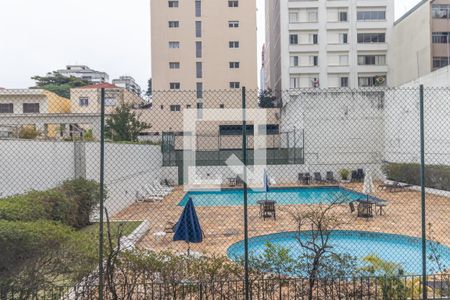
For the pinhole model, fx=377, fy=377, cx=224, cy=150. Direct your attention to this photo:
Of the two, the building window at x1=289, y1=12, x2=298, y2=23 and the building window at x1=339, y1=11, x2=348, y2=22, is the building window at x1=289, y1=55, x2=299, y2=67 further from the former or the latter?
the building window at x1=339, y1=11, x2=348, y2=22

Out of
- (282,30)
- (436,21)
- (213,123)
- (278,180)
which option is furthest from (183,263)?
(282,30)

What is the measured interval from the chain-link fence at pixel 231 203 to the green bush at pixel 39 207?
47 mm

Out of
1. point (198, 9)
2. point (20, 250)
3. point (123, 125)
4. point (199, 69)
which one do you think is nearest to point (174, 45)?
point (199, 69)

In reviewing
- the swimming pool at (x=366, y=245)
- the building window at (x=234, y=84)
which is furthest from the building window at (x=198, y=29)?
the swimming pool at (x=366, y=245)

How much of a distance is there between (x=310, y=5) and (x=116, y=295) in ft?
145

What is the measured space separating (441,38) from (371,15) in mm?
10228

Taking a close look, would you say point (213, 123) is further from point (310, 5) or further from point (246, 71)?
point (310, 5)

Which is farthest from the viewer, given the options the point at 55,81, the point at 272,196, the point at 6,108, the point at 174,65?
the point at 55,81

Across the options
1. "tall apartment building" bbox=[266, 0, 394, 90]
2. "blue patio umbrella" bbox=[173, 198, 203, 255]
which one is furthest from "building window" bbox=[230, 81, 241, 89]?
"blue patio umbrella" bbox=[173, 198, 203, 255]

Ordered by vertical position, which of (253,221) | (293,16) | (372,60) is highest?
(293,16)

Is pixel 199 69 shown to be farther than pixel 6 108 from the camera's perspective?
Yes

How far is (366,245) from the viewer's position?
10.7 meters

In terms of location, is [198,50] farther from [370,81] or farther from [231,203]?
[231,203]

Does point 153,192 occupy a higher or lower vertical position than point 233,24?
lower
